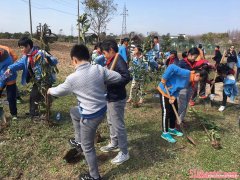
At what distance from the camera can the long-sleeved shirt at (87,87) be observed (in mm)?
3180

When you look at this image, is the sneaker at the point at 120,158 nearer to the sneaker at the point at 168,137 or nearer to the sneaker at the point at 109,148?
the sneaker at the point at 109,148

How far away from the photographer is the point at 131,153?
4504mm

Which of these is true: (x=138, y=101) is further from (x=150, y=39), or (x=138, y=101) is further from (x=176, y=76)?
(x=176, y=76)

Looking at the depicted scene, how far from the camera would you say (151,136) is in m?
5.15

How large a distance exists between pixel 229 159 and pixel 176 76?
1604mm

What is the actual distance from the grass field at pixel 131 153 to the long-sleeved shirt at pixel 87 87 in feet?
3.91

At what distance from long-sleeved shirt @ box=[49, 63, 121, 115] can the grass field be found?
1193 mm

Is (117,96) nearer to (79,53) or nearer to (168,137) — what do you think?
(79,53)

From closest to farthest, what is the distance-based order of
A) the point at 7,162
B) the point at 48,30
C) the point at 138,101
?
the point at 7,162 → the point at 48,30 → the point at 138,101

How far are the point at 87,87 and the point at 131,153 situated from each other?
69.6 inches

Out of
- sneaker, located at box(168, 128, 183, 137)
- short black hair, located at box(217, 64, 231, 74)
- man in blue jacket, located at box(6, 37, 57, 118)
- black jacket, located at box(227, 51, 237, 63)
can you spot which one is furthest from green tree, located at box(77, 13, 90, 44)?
black jacket, located at box(227, 51, 237, 63)

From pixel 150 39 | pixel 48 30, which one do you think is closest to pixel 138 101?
pixel 150 39

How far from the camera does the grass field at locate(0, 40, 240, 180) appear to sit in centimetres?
405

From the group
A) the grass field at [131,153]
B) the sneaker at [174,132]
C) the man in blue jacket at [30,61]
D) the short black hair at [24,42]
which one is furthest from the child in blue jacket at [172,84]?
the short black hair at [24,42]
